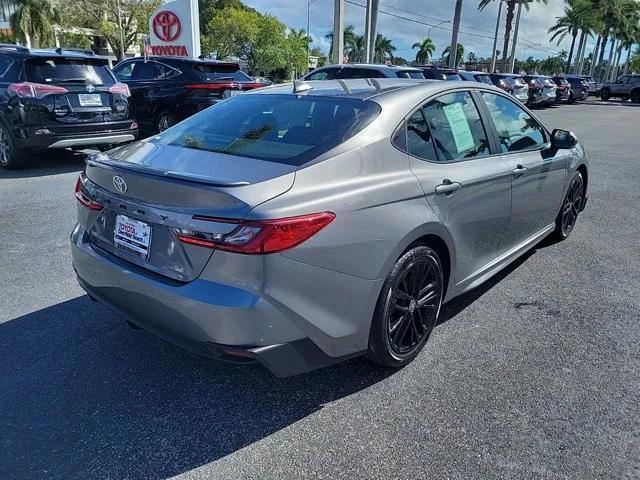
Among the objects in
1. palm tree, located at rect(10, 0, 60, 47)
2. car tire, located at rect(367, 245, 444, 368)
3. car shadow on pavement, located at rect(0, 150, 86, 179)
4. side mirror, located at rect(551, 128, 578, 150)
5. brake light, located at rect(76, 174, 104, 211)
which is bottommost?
car shadow on pavement, located at rect(0, 150, 86, 179)

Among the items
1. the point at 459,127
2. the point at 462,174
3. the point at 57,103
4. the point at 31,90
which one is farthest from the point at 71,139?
the point at 462,174

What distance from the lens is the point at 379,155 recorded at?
106 inches

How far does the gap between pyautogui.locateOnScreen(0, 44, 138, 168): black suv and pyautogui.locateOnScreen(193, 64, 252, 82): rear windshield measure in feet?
8.02

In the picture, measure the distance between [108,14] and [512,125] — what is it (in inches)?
1809

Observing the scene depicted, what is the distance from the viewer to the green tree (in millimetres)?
39500

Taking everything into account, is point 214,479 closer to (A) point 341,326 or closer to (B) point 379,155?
(A) point 341,326

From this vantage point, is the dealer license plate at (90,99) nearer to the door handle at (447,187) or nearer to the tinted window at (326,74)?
the tinted window at (326,74)

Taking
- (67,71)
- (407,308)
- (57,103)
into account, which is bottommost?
(407,308)

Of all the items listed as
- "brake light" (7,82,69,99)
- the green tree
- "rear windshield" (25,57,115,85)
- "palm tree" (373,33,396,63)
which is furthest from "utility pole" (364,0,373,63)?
"palm tree" (373,33,396,63)

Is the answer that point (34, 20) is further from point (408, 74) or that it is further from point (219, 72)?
point (408, 74)

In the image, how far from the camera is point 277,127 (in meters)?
3.05

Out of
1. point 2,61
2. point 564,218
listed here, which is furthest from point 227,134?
point 2,61

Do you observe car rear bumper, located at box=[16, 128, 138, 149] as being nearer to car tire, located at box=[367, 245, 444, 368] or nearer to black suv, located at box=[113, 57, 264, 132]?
black suv, located at box=[113, 57, 264, 132]

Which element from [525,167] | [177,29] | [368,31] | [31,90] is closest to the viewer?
[525,167]
